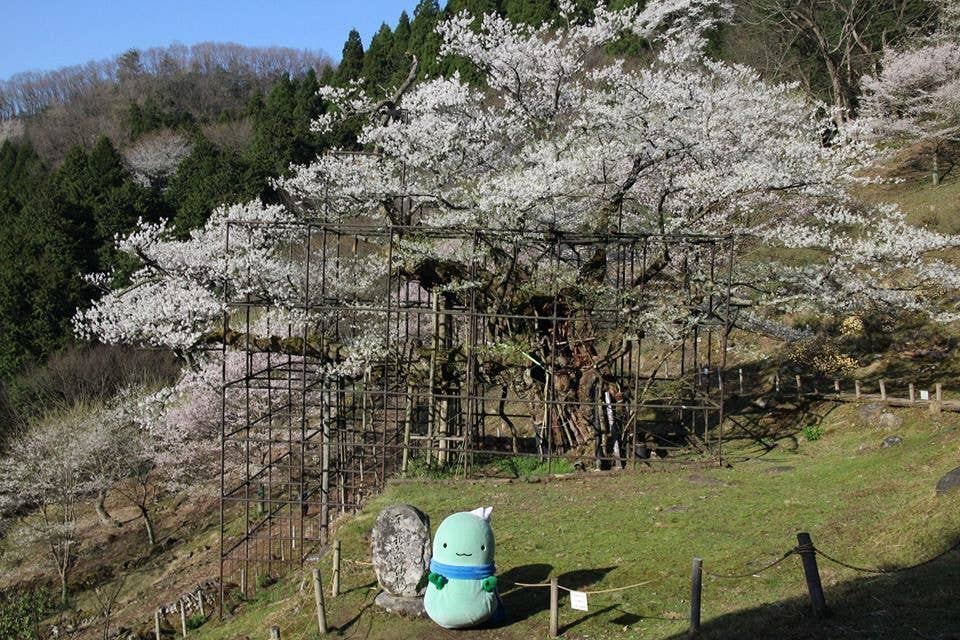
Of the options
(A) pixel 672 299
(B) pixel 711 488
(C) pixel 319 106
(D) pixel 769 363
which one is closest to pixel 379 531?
(B) pixel 711 488

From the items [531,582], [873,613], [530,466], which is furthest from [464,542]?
[530,466]

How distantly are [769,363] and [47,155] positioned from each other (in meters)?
51.0

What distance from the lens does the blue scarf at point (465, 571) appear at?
28.6 ft

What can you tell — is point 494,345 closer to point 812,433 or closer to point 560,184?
point 560,184

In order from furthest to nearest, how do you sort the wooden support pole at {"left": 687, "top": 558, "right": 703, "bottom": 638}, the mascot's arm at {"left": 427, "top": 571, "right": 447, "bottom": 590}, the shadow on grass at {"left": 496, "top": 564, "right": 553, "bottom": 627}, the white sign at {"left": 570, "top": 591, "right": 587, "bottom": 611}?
1. the shadow on grass at {"left": 496, "top": 564, "right": 553, "bottom": 627}
2. the mascot's arm at {"left": 427, "top": 571, "right": 447, "bottom": 590}
3. the white sign at {"left": 570, "top": 591, "right": 587, "bottom": 611}
4. the wooden support pole at {"left": 687, "top": 558, "right": 703, "bottom": 638}

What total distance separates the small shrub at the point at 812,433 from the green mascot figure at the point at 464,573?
34.5 ft

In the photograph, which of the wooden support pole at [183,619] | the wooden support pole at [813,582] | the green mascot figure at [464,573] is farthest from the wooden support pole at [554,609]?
the wooden support pole at [183,619]

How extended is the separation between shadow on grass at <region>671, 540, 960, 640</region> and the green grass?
0.06 feet

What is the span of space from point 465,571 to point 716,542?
12.8ft

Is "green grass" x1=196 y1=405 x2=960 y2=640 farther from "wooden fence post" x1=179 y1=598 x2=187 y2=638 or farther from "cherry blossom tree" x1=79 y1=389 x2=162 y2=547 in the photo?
"cherry blossom tree" x1=79 y1=389 x2=162 y2=547

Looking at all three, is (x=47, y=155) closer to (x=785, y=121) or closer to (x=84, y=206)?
(x=84, y=206)

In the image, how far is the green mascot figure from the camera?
28.6 ft

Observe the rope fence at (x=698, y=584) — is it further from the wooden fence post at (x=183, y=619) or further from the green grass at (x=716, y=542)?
the wooden fence post at (x=183, y=619)

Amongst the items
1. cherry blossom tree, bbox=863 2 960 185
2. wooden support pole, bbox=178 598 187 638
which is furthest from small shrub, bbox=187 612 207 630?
cherry blossom tree, bbox=863 2 960 185
